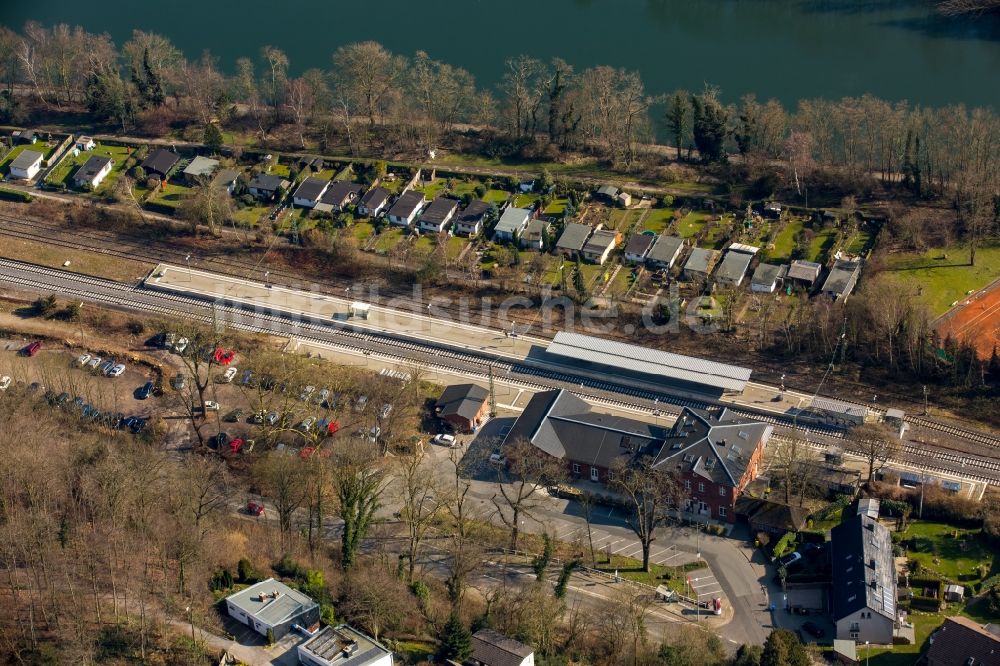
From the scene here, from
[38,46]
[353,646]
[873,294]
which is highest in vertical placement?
[38,46]

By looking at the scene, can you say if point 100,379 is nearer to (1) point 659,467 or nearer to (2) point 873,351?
(1) point 659,467

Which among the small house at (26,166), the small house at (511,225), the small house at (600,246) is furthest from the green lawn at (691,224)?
the small house at (26,166)

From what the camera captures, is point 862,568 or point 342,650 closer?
point 342,650

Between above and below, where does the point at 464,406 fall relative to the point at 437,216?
below

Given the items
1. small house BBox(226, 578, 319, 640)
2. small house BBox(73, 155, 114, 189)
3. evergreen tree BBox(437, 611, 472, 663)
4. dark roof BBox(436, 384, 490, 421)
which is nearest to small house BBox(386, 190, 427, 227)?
dark roof BBox(436, 384, 490, 421)

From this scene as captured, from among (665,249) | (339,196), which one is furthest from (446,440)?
(339,196)

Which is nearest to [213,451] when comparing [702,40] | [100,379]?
[100,379]

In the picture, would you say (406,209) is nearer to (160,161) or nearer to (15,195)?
(160,161)

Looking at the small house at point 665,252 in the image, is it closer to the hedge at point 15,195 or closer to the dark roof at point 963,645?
the dark roof at point 963,645
